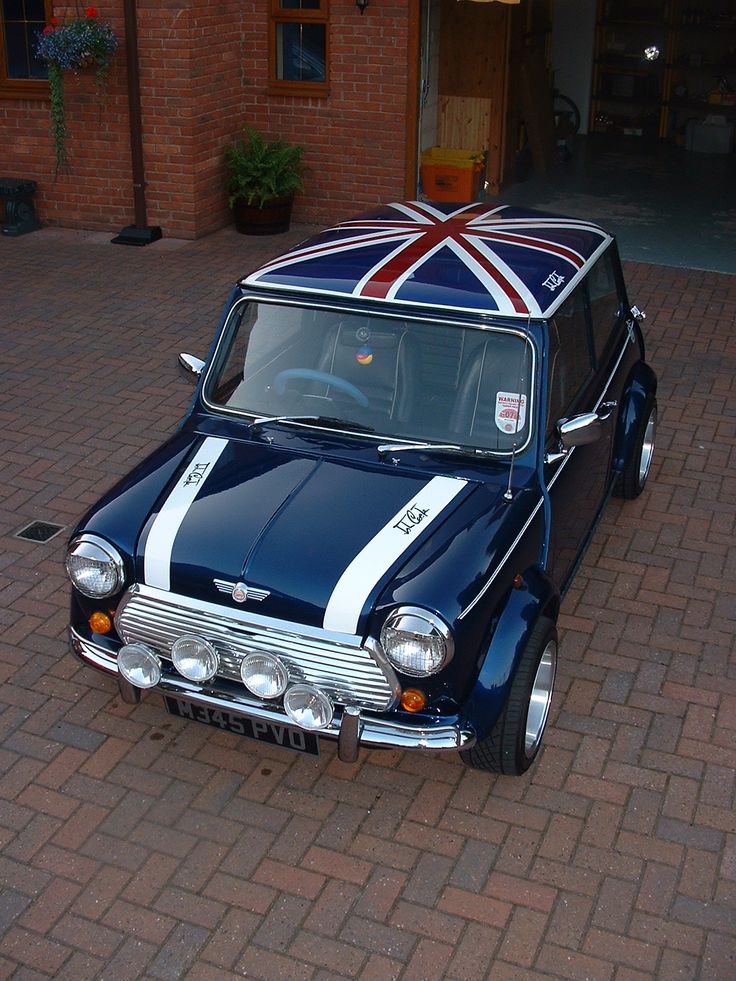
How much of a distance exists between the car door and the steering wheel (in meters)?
0.80

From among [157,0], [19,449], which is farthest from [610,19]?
[19,449]

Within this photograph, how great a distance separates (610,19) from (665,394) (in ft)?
33.5

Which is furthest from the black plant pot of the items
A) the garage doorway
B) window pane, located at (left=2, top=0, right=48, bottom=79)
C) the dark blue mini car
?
the dark blue mini car

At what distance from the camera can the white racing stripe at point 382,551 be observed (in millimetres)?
3980

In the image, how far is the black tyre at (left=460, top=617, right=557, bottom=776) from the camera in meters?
4.24

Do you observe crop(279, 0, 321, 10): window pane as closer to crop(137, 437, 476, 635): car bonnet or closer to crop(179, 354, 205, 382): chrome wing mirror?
crop(179, 354, 205, 382): chrome wing mirror

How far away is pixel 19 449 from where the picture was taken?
7.20m

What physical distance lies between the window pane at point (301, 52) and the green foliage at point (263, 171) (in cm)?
71

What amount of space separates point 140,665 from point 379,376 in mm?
1558

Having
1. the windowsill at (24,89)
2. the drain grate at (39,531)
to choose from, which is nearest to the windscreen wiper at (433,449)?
the drain grate at (39,531)

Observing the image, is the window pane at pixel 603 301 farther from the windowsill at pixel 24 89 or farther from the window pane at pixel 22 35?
the window pane at pixel 22 35

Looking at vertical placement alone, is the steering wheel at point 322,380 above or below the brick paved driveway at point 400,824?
above

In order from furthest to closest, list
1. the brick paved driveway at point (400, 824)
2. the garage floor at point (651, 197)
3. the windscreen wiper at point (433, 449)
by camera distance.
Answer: the garage floor at point (651, 197) < the windscreen wiper at point (433, 449) < the brick paved driveway at point (400, 824)

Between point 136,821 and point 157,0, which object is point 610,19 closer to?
point 157,0
